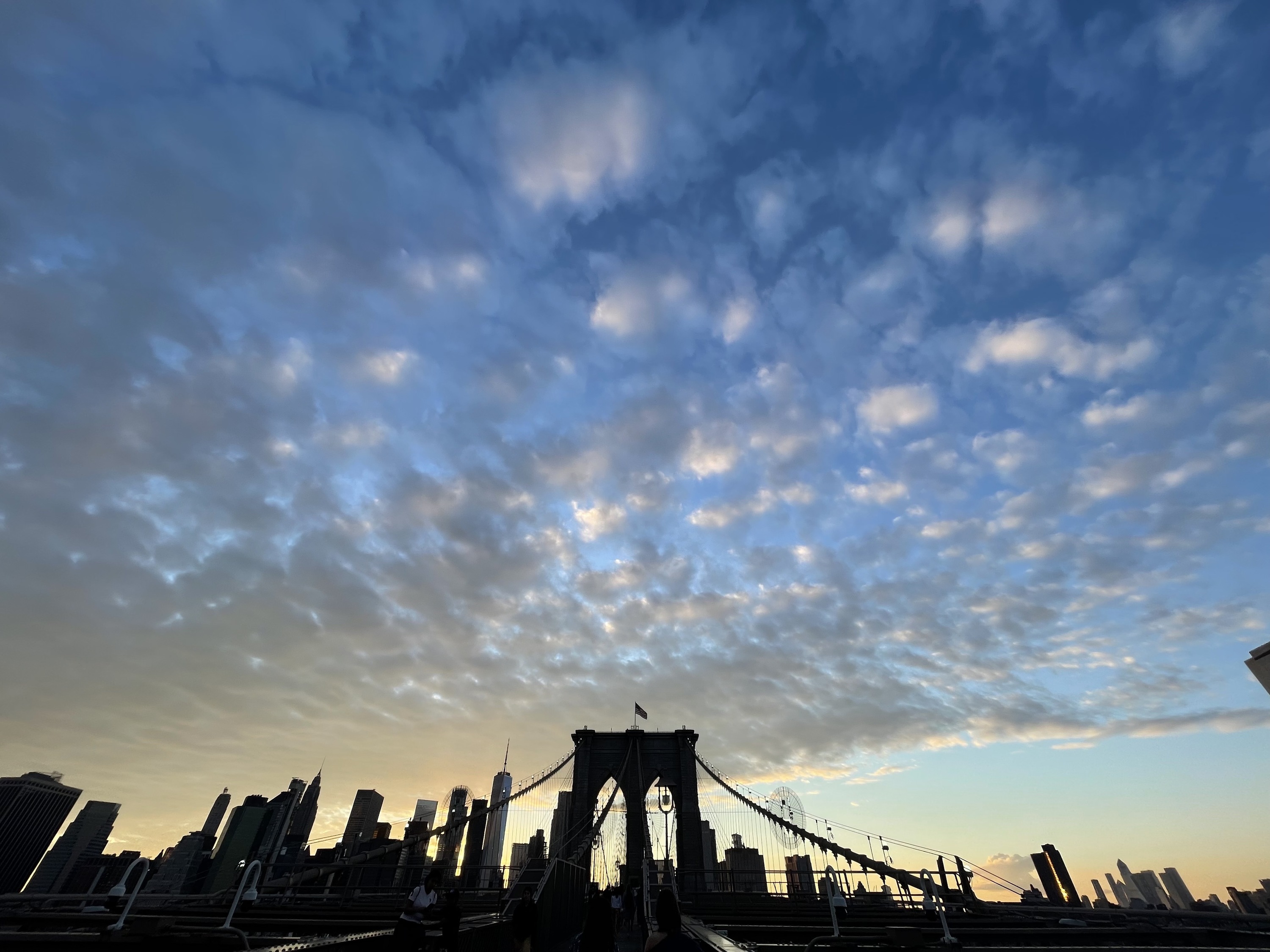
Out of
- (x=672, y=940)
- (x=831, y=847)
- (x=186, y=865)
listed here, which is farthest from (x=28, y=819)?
(x=672, y=940)

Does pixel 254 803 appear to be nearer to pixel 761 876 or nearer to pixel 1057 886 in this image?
pixel 761 876

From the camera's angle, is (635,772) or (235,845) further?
(235,845)

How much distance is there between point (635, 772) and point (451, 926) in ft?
179

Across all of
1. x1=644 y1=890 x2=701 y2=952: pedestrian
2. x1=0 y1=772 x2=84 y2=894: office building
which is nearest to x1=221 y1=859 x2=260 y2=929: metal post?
x1=644 y1=890 x2=701 y2=952: pedestrian

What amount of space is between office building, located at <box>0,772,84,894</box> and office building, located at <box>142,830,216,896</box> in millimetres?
26221

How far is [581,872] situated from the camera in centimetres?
2867

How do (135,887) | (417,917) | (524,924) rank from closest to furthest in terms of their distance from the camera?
(417,917) → (135,887) → (524,924)

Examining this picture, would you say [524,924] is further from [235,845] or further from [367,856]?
[235,845]

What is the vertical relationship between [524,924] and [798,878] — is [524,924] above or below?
below

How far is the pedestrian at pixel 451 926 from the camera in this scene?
827 cm

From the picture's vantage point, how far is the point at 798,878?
32094 millimetres

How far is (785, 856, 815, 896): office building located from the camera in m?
21.0

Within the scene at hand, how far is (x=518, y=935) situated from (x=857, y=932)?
6771mm

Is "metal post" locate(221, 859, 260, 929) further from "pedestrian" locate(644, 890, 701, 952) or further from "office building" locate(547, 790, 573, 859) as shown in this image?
"office building" locate(547, 790, 573, 859)
